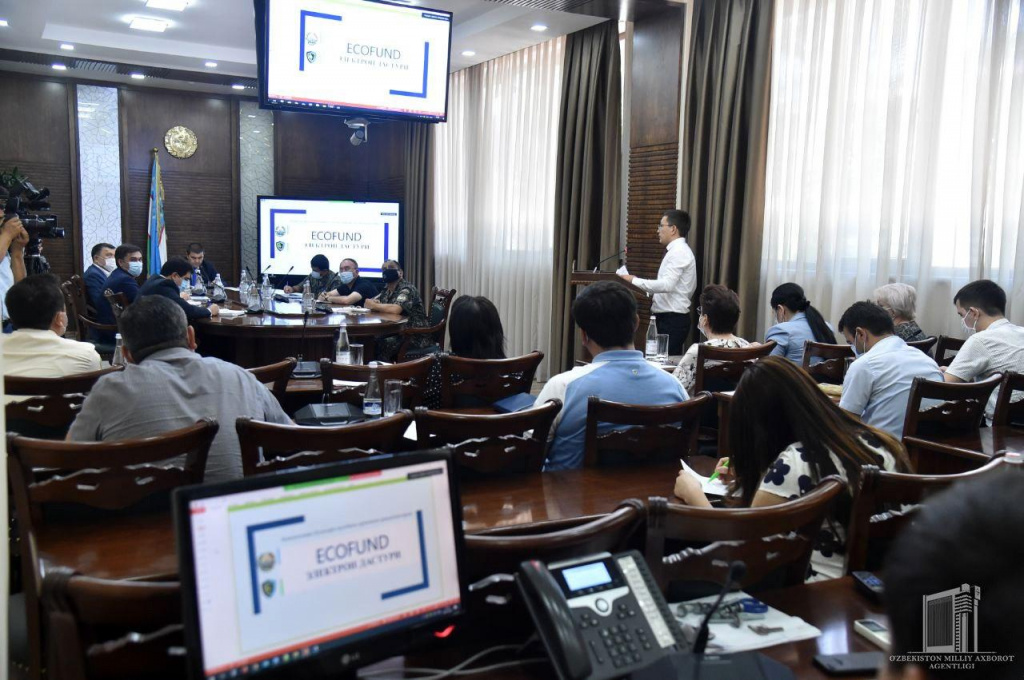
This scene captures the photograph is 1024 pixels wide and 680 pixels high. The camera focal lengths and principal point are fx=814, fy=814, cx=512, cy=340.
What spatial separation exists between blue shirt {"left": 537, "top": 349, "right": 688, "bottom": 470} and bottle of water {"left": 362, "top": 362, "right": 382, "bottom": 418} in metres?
0.60

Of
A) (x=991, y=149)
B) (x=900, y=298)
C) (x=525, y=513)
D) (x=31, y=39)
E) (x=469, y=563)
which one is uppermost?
(x=31, y=39)

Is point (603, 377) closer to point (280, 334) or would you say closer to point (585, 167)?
point (280, 334)

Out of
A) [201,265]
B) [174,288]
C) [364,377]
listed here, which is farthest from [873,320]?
[201,265]

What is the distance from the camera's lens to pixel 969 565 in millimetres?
666

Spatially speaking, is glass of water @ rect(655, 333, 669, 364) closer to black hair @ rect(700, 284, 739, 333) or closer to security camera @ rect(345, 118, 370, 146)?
black hair @ rect(700, 284, 739, 333)

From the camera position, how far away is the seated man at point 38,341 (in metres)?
3.16

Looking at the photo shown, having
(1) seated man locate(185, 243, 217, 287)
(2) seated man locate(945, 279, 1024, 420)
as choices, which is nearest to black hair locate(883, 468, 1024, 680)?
(2) seated man locate(945, 279, 1024, 420)

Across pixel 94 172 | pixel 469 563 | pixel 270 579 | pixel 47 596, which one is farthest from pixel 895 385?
pixel 94 172

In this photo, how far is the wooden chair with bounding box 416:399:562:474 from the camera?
7.01 feet

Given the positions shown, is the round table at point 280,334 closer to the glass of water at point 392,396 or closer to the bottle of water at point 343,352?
the bottle of water at point 343,352

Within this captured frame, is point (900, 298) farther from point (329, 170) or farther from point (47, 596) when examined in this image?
point (329, 170)

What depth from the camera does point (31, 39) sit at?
8078 millimetres

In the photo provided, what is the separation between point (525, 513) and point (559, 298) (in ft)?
18.5

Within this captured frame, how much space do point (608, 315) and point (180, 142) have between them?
29.3ft
